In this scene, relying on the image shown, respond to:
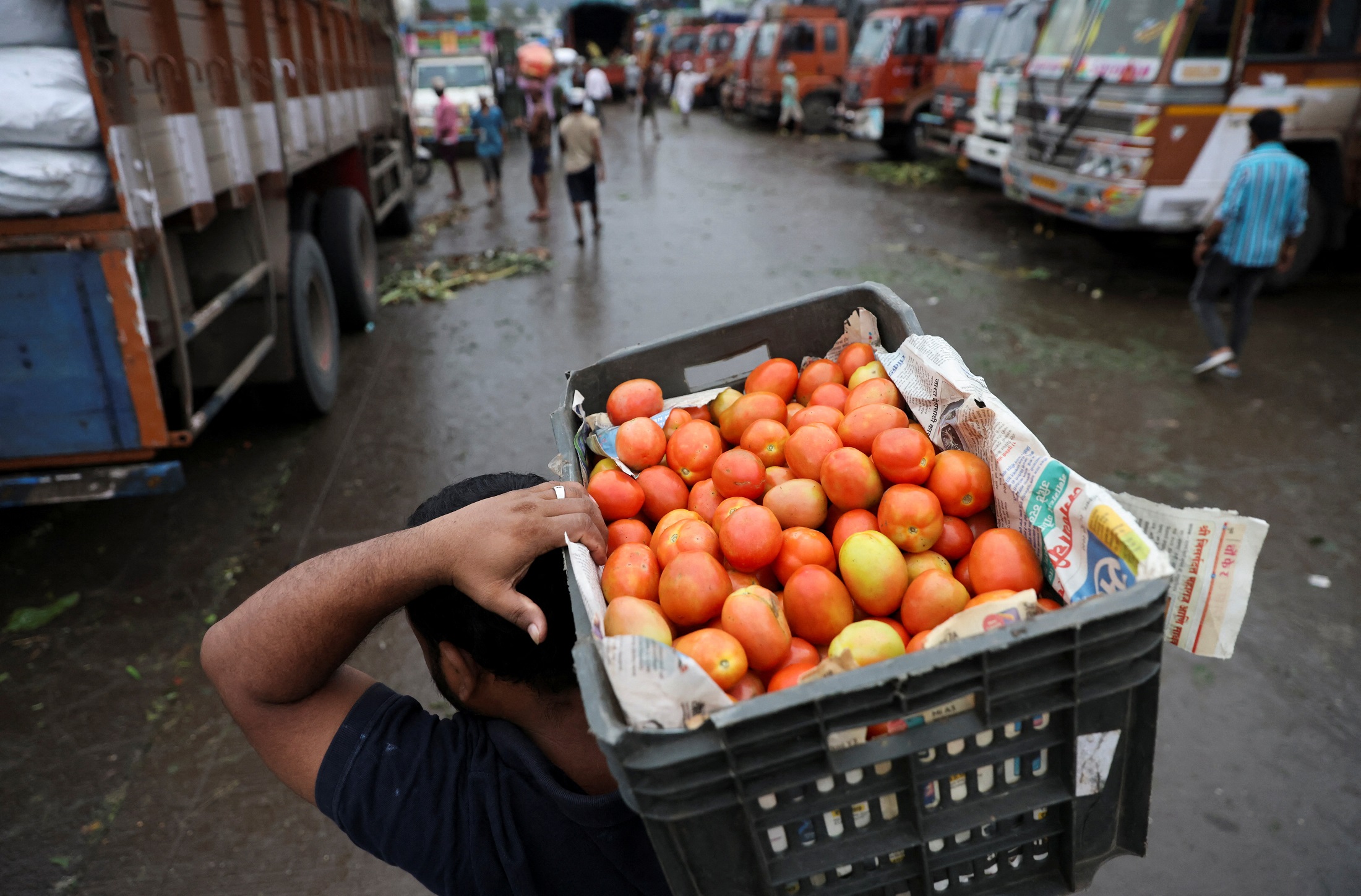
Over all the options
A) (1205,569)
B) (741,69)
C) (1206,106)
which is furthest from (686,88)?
(1205,569)

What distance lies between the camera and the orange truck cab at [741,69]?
2303cm

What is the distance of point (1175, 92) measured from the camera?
7121 millimetres

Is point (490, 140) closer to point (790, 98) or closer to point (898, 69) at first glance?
point (898, 69)

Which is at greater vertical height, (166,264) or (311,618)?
(166,264)

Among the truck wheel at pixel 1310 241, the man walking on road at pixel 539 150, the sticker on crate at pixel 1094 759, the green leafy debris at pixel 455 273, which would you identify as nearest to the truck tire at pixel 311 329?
the green leafy debris at pixel 455 273

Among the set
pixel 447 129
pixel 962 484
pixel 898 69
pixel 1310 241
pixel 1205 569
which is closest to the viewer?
pixel 1205 569

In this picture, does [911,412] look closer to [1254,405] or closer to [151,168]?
[151,168]

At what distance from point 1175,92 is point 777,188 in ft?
25.0

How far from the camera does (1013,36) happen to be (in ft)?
37.5

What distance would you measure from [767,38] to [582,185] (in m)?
13.4

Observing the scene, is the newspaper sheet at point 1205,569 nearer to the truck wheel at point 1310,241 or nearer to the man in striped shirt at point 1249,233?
the man in striped shirt at point 1249,233

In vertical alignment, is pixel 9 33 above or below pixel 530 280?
above

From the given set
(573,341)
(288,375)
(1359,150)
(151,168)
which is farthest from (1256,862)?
(1359,150)

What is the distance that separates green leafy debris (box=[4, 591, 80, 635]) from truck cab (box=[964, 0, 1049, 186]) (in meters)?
10.5
